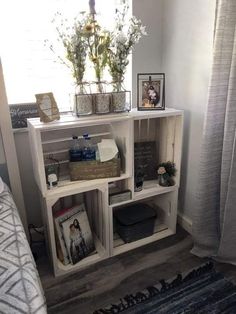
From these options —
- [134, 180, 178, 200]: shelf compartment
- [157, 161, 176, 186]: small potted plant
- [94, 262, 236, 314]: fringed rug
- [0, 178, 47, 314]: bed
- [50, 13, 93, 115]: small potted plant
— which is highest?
[50, 13, 93, 115]: small potted plant

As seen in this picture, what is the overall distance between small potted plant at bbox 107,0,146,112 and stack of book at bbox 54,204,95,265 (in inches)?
32.6

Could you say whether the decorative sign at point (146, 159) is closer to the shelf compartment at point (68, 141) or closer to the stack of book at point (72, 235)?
the shelf compartment at point (68, 141)

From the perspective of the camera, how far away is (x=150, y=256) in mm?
1807

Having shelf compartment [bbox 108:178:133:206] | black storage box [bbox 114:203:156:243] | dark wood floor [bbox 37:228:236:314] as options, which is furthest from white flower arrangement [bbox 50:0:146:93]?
dark wood floor [bbox 37:228:236:314]

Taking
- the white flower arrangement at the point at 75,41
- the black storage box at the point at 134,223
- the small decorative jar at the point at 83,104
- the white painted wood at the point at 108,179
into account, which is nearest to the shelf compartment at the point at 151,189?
the white painted wood at the point at 108,179

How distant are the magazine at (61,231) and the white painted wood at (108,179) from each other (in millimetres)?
54

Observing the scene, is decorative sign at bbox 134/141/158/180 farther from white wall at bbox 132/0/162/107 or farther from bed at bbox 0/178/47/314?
bed at bbox 0/178/47/314

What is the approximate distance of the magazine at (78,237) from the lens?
168 centimetres

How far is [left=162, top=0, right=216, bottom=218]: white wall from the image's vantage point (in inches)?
63.5

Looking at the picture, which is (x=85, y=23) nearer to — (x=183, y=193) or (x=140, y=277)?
(x=183, y=193)

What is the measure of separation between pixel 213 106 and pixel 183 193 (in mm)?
830

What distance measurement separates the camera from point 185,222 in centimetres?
208

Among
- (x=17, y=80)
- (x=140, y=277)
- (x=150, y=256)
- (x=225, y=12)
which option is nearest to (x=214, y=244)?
(x=150, y=256)

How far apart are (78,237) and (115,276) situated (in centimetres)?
35
